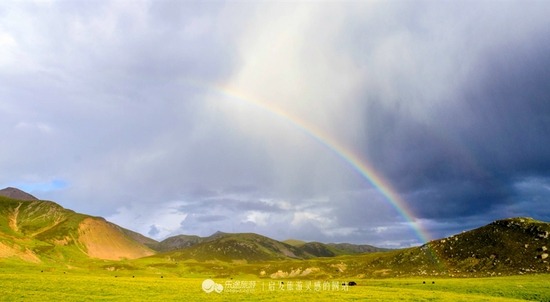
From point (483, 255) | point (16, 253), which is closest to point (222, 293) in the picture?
point (483, 255)

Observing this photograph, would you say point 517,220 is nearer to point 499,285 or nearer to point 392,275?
point 392,275

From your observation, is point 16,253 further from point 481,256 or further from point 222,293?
point 481,256

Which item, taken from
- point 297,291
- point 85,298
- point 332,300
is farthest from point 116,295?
point 332,300

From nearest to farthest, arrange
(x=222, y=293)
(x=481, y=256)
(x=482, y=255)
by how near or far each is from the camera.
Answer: (x=222, y=293)
(x=481, y=256)
(x=482, y=255)

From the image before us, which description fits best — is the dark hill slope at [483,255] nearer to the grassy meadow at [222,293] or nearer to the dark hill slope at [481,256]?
the dark hill slope at [481,256]

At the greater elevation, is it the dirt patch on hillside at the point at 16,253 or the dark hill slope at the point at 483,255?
the dark hill slope at the point at 483,255

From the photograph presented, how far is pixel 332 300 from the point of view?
46094mm

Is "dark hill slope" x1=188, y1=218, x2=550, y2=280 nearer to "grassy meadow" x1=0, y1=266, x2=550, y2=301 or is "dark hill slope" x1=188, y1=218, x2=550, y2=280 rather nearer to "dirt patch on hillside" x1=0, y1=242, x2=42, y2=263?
"grassy meadow" x1=0, y1=266, x2=550, y2=301

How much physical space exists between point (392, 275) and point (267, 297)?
4066 inches

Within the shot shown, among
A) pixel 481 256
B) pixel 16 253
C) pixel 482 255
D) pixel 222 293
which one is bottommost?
pixel 16 253

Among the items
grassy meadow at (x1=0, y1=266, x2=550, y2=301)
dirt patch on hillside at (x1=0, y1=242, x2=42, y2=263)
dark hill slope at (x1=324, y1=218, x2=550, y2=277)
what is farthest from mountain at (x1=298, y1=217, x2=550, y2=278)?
dirt patch on hillside at (x1=0, y1=242, x2=42, y2=263)

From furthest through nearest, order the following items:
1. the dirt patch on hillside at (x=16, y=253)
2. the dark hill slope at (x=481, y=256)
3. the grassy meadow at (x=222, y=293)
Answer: the dirt patch on hillside at (x=16, y=253) < the dark hill slope at (x=481, y=256) < the grassy meadow at (x=222, y=293)

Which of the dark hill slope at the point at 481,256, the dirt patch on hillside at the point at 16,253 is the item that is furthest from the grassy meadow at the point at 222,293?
the dirt patch on hillside at the point at 16,253

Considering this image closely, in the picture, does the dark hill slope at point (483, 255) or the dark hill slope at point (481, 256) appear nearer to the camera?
the dark hill slope at point (481, 256)
